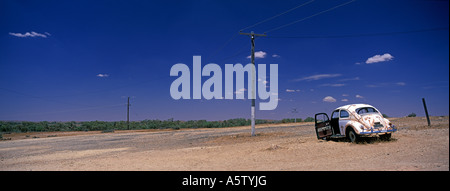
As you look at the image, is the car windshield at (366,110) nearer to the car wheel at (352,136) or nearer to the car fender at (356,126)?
the car fender at (356,126)

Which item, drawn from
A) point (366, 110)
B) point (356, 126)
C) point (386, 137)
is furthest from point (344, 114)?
point (386, 137)

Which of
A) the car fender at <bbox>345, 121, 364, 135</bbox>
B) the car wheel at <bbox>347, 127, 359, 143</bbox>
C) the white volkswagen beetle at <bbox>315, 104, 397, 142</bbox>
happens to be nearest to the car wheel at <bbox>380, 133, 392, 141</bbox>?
the white volkswagen beetle at <bbox>315, 104, 397, 142</bbox>

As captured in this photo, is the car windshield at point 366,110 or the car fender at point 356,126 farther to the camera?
the car windshield at point 366,110

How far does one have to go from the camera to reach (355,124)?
38.1 ft

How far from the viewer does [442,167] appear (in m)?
6.56

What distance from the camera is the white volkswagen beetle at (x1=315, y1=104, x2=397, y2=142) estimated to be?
1134 cm

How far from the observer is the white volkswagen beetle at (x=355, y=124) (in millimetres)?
11336

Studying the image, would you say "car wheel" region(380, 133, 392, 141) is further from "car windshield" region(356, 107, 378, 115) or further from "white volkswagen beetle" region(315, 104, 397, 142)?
"car windshield" region(356, 107, 378, 115)

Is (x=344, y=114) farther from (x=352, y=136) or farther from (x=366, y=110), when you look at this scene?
(x=352, y=136)

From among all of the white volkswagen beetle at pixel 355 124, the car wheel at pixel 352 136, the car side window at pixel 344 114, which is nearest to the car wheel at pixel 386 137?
the white volkswagen beetle at pixel 355 124

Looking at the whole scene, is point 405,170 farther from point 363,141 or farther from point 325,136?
point 325,136
